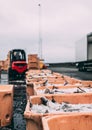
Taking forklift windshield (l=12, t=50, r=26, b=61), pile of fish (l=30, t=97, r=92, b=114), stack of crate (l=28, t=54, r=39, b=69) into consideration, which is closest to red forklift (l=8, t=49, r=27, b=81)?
forklift windshield (l=12, t=50, r=26, b=61)

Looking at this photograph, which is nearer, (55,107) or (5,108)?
(55,107)

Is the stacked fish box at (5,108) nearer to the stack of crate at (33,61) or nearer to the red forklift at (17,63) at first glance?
the red forklift at (17,63)

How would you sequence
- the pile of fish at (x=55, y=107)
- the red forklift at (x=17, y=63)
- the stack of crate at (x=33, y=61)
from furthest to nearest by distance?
the stack of crate at (x=33, y=61) → the red forklift at (x=17, y=63) → the pile of fish at (x=55, y=107)

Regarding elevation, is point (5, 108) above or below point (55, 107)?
below

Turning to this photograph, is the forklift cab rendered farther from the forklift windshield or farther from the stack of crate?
the stack of crate

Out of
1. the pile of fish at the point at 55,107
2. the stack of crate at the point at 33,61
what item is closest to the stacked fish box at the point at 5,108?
the pile of fish at the point at 55,107

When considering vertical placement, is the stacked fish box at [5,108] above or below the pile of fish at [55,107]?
below

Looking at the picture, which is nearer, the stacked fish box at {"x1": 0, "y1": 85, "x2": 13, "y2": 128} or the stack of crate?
the stacked fish box at {"x1": 0, "y1": 85, "x2": 13, "y2": 128}

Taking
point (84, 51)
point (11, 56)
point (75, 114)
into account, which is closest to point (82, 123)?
point (75, 114)

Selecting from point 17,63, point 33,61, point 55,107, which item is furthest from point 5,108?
point 33,61

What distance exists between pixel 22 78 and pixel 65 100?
25732mm

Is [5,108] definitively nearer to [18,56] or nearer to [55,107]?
[55,107]

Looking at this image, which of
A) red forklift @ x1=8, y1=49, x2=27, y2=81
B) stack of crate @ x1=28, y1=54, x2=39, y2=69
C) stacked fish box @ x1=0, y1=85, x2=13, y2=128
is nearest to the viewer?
stacked fish box @ x1=0, y1=85, x2=13, y2=128

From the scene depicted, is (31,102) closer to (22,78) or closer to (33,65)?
(22,78)
